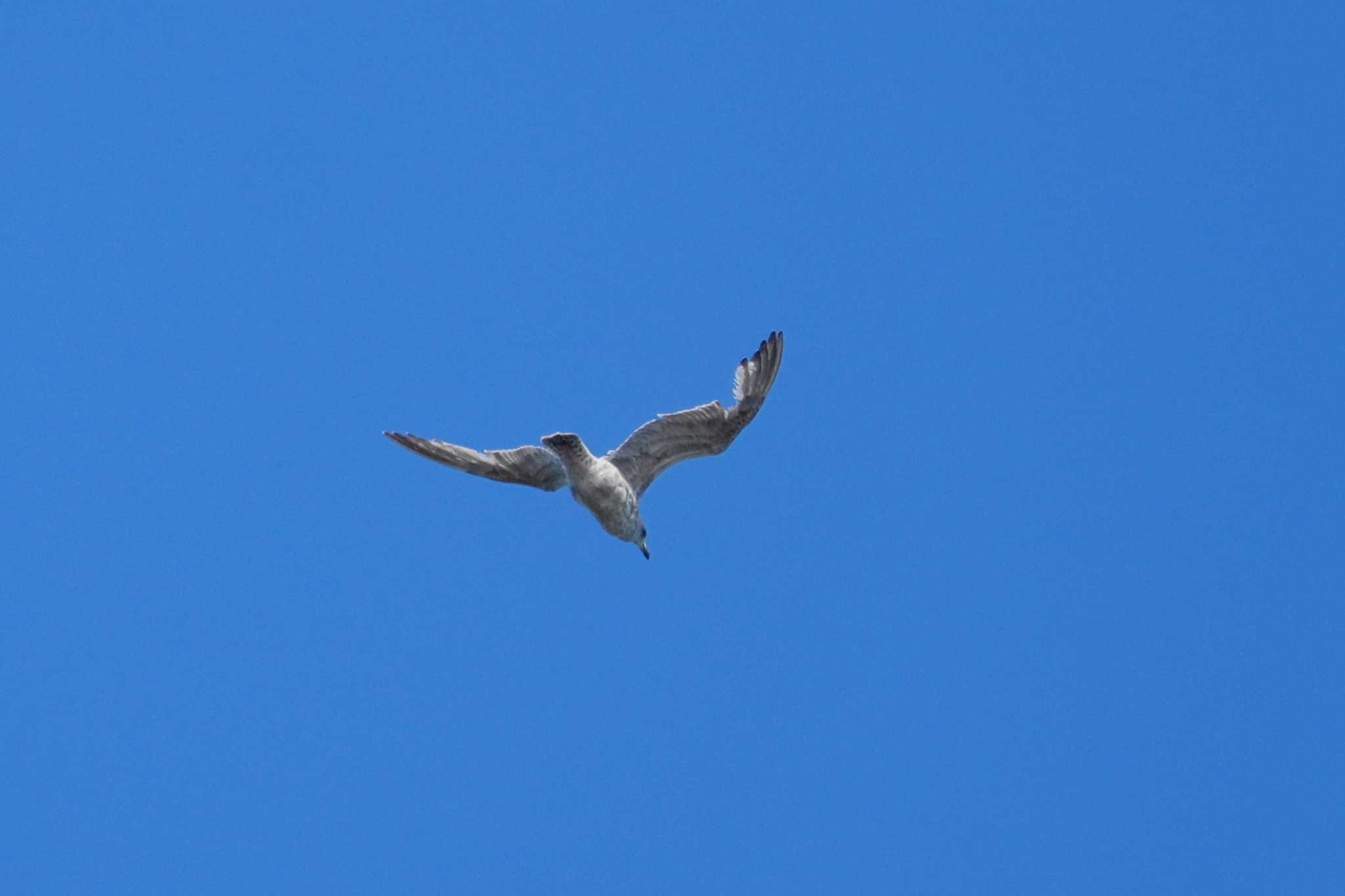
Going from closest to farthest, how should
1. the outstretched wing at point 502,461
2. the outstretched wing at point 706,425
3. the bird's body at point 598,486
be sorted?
the bird's body at point 598,486, the outstretched wing at point 502,461, the outstretched wing at point 706,425

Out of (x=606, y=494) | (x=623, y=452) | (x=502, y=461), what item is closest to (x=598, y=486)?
(x=606, y=494)

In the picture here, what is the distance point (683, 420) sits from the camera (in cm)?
2197

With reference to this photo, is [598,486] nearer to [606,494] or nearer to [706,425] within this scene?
[606,494]

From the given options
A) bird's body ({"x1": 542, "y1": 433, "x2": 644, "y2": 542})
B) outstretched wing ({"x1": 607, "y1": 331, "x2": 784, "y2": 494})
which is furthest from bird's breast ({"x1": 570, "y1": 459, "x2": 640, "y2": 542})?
outstretched wing ({"x1": 607, "y1": 331, "x2": 784, "y2": 494})

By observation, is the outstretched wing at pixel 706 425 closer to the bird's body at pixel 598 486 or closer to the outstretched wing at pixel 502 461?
the bird's body at pixel 598 486

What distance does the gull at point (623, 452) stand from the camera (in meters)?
21.6

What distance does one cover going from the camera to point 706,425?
2197 centimetres

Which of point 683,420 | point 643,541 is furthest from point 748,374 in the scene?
point 643,541

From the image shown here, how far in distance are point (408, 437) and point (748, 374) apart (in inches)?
169

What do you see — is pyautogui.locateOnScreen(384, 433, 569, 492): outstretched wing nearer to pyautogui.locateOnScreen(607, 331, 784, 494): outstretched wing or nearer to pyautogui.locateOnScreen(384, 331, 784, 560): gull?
pyautogui.locateOnScreen(384, 331, 784, 560): gull

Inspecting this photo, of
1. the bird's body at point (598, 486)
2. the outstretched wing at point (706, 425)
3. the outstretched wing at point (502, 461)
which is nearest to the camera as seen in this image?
the bird's body at point (598, 486)

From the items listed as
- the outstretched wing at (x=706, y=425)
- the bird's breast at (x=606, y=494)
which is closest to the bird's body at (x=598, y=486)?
the bird's breast at (x=606, y=494)

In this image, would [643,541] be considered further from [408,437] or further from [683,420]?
[408,437]

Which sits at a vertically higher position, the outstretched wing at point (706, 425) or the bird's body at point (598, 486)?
the outstretched wing at point (706, 425)
